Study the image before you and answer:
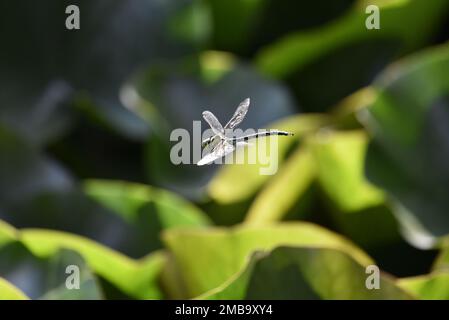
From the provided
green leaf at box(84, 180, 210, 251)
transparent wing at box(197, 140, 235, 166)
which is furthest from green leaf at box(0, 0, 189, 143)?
transparent wing at box(197, 140, 235, 166)

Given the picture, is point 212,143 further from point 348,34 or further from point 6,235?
point 348,34

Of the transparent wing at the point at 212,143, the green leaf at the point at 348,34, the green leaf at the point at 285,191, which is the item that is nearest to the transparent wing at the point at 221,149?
the transparent wing at the point at 212,143

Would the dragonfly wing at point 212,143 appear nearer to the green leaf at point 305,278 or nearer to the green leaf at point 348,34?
the green leaf at point 305,278

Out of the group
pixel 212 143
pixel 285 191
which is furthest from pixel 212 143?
pixel 285 191

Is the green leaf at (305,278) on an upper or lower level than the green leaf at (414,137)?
lower

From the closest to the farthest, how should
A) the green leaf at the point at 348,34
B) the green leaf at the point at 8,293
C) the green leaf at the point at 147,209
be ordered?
the green leaf at the point at 8,293 → the green leaf at the point at 147,209 → the green leaf at the point at 348,34

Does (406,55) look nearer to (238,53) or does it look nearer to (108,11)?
(238,53)

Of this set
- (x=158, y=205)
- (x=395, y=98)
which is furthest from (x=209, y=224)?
(x=395, y=98)
